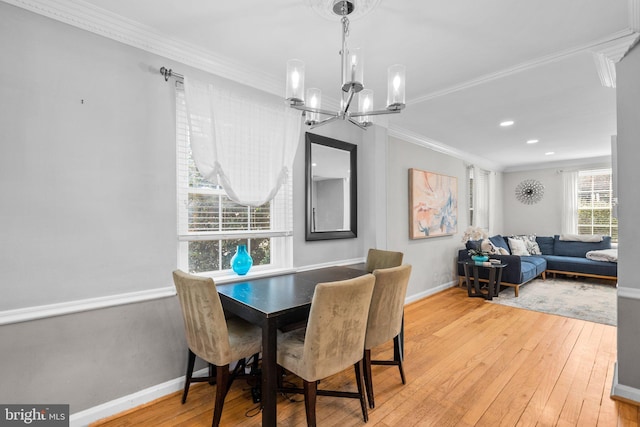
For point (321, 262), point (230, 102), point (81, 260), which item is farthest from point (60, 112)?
point (321, 262)

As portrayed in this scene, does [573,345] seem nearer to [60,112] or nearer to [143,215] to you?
[143,215]

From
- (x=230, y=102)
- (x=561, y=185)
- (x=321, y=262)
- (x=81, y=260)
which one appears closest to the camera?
(x=81, y=260)

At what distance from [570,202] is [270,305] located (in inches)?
294

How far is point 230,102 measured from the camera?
237 centimetres

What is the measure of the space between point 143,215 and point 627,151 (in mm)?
3374

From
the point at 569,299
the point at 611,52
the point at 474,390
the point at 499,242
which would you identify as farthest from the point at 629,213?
the point at 499,242

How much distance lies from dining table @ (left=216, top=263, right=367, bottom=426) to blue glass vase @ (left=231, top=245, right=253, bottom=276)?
0.08m

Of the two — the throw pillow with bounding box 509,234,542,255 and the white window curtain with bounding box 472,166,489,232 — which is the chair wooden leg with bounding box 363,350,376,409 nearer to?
the white window curtain with bounding box 472,166,489,232

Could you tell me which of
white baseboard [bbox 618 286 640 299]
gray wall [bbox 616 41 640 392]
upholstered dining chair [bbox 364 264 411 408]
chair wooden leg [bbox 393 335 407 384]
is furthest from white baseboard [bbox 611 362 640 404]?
upholstered dining chair [bbox 364 264 411 408]

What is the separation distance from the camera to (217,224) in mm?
2449

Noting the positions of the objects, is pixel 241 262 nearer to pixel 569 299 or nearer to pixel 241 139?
pixel 241 139

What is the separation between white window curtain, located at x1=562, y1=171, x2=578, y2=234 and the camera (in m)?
6.45

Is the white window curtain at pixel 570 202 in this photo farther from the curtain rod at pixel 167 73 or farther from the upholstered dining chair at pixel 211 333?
the curtain rod at pixel 167 73

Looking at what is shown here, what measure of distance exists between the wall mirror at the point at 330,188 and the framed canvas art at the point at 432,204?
4.38 feet
